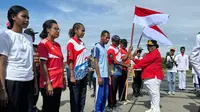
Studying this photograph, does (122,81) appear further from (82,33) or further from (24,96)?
(24,96)

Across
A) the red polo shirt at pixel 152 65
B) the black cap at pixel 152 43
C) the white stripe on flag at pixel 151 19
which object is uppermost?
the white stripe on flag at pixel 151 19

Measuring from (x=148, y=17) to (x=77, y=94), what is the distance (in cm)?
364

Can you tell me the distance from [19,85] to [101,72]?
278 cm

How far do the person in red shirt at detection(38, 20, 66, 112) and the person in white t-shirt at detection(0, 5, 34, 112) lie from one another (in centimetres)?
65

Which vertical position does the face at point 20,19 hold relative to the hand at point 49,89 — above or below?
above

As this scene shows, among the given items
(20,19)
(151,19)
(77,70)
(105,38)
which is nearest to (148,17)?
(151,19)

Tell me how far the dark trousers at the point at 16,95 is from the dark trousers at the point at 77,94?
1668mm

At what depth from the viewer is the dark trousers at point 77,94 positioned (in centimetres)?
503

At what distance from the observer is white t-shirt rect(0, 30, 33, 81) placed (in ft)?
10.2

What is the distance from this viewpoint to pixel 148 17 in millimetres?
7609

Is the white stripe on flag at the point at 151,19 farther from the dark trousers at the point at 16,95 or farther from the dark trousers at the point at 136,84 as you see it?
the dark trousers at the point at 16,95

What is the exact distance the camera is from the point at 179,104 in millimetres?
8445

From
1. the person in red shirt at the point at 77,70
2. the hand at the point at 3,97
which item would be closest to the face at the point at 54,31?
the person in red shirt at the point at 77,70

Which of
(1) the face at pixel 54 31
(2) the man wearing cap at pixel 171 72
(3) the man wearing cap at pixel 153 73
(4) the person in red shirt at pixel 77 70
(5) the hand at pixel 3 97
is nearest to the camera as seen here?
(5) the hand at pixel 3 97
